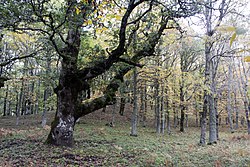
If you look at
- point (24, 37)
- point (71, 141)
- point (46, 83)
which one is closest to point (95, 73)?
point (71, 141)

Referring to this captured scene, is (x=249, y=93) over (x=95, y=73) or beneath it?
beneath

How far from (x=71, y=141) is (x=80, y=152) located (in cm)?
94

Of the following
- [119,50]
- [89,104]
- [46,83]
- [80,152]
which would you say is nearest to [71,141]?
[80,152]

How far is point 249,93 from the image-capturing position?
126 centimetres

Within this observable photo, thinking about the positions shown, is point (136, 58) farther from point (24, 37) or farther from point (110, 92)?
point (24, 37)

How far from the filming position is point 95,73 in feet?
28.3

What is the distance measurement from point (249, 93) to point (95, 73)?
766 cm

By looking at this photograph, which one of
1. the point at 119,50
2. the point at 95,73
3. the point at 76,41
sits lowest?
the point at 95,73

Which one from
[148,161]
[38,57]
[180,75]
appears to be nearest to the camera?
[148,161]

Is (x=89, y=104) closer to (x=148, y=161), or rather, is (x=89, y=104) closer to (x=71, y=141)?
(x=71, y=141)

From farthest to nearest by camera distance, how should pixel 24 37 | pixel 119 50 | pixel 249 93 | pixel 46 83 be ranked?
1. pixel 24 37
2. pixel 46 83
3. pixel 119 50
4. pixel 249 93

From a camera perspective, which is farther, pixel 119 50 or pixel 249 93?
pixel 119 50

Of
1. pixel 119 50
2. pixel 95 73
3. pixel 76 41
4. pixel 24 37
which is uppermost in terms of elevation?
pixel 24 37

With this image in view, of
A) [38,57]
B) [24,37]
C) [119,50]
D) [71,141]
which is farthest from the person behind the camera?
[24,37]
